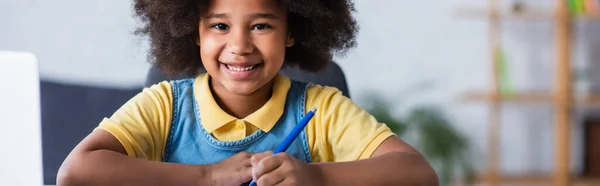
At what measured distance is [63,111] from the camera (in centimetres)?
158

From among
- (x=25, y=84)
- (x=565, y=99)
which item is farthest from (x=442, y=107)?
(x=25, y=84)

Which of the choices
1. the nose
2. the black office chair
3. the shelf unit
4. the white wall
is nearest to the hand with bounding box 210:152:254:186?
the nose

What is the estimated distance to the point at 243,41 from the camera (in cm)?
81

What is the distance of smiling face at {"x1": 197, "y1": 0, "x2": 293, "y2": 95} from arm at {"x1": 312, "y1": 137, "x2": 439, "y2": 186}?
128 millimetres

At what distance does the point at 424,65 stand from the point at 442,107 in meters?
0.18

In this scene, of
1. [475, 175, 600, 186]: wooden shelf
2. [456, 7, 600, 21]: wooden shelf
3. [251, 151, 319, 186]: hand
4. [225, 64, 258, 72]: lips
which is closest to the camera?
[251, 151, 319, 186]: hand

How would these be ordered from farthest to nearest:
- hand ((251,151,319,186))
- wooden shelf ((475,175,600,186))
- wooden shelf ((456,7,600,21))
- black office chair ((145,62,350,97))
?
wooden shelf ((475,175,600,186))
wooden shelf ((456,7,600,21))
black office chair ((145,62,350,97))
hand ((251,151,319,186))

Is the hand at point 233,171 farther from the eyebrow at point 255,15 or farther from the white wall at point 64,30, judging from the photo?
the white wall at point 64,30

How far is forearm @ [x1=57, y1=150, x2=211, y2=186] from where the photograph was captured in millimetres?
768

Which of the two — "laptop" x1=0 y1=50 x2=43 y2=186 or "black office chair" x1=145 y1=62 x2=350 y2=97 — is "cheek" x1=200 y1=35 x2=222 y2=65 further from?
"black office chair" x1=145 y1=62 x2=350 y2=97

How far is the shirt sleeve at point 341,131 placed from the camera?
0.87 metres

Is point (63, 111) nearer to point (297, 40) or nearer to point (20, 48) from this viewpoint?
point (297, 40)

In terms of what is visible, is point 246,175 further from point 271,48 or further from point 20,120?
point 20,120

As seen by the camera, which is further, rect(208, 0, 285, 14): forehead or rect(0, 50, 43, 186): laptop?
rect(208, 0, 285, 14): forehead
